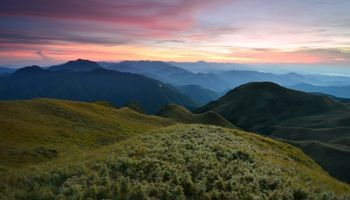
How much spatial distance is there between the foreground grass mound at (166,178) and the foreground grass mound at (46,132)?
1091 cm

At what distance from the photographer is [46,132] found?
46.8 meters

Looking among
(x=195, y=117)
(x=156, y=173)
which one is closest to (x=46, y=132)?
(x=156, y=173)

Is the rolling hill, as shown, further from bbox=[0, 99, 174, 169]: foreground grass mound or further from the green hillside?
the green hillside

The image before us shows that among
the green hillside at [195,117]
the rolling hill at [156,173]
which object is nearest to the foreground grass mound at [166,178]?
the rolling hill at [156,173]

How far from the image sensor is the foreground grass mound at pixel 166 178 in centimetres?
1792

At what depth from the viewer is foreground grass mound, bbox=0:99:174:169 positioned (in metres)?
35.3

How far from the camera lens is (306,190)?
23.6m

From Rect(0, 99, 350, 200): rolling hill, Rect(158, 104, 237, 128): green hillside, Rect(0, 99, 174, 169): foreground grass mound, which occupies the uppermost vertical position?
Rect(0, 99, 350, 200): rolling hill

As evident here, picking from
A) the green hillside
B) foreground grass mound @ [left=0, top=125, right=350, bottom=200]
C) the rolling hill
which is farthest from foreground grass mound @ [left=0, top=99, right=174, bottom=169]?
the green hillside

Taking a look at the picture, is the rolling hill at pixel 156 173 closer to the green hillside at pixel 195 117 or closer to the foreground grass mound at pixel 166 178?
the foreground grass mound at pixel 166 178

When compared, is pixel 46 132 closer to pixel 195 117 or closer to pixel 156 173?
pixel 156 173

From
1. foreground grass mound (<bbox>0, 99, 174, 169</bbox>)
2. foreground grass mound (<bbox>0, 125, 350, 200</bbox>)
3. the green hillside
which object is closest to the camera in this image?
foreground grass mound (<bbox>0, 125, 350, 200</bbox>)

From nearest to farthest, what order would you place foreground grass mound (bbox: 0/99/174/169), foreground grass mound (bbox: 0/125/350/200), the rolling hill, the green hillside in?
foreground grass mound (bbox: 0/125/350/200) → the rolling hill → foreground grass mound (bbox: 0/99/174/169) → the green hillside

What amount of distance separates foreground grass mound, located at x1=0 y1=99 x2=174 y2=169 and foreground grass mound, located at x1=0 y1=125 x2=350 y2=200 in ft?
35.8
